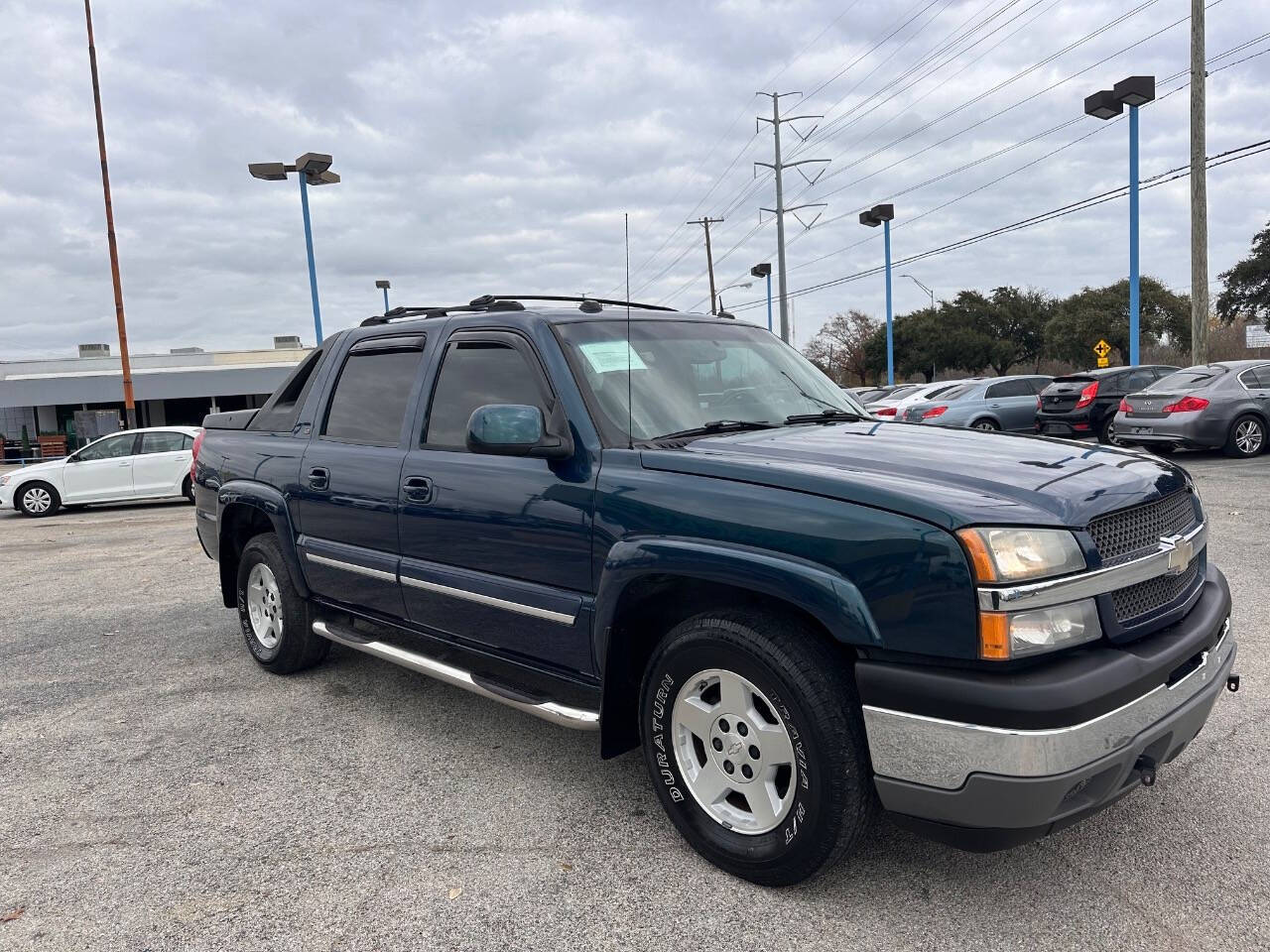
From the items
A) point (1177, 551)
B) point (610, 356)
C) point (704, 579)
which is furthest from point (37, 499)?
point (1177, 551)

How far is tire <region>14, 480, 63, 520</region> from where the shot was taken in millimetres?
16250

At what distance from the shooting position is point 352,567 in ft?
14.2

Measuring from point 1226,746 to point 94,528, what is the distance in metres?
14.2

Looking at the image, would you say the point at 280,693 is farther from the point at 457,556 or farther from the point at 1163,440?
the point at 1163,440

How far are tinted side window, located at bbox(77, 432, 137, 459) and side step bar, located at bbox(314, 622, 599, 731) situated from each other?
13.9m

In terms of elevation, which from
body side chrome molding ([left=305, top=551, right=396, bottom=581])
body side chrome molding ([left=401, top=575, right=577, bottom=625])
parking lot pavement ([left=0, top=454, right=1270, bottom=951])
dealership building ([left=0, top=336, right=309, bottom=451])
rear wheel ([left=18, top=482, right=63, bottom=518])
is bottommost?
parking lot pavement ([left=0, top=454, right=1270, bottom=951])

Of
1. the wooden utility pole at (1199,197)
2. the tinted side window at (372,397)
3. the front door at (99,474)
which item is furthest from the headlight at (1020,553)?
the wooden utility pole at (1199,197)

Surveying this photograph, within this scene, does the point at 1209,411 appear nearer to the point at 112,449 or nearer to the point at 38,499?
the point at 112,449

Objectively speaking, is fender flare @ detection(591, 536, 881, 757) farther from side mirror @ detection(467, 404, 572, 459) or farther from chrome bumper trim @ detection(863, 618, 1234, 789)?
side mirror @ detection(467, 404, 572, 459)

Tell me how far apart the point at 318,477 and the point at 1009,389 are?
16509 millimetres

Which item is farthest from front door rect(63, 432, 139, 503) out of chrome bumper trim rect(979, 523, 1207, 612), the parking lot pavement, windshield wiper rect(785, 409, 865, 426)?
chrome bumper trim rect(979, 523, 1207, 612)

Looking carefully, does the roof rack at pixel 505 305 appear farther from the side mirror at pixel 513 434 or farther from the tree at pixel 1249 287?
the tree at pixel 1249 287

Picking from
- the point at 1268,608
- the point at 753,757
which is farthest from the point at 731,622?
the point at 1268,608

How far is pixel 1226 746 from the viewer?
12.0ft
